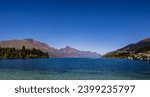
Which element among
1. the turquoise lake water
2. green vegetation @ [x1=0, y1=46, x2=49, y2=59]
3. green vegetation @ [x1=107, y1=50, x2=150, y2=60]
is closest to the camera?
the turquoise lake water

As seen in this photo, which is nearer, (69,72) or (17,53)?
(69,72)

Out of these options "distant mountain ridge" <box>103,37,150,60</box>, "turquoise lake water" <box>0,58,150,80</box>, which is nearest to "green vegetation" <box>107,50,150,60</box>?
"distant mountain ridge" <box>103,37,150,60</box>

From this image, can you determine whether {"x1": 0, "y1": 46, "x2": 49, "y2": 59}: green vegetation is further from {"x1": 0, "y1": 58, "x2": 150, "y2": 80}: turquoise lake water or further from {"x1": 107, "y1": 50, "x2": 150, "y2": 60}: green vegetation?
{"x1": 0, "y1": 58, "x2": 150, "y2": 80}: turquoise lake water

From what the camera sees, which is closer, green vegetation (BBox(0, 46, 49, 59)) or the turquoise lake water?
the turquoise lake water

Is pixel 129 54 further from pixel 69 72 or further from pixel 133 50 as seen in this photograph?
pixel 69 72

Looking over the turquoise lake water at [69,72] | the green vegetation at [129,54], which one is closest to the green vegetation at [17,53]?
the green vegetation at [129,54]

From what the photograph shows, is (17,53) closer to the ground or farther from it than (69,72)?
farther from it

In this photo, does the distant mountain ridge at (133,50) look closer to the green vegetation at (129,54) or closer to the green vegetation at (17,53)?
the green vegetation at (129,54)

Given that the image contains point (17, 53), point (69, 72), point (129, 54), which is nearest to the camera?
point (69, 72)

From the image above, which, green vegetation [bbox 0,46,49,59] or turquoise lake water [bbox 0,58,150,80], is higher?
green vegetation [bbox 0,46,49,59]

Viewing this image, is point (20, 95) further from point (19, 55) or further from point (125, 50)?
point (125, 50)

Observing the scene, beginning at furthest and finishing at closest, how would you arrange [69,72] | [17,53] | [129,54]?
1. [129,54]
2. [17,53]
3. [69,72]

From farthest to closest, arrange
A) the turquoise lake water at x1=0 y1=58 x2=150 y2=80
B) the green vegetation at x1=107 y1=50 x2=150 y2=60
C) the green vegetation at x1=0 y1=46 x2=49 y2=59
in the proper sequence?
the green vegetation at x1=107 y1=50 x2=150 y2=60 → the green vegetation at x1=0 y1=46 x2=49 y2=59 → the turquoise lake water at x1=0 y1=58 x2=150 y2=80

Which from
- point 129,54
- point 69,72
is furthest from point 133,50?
point 69,72
